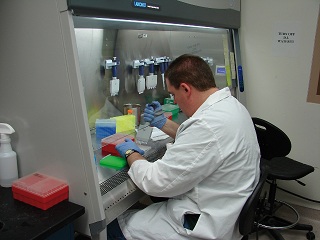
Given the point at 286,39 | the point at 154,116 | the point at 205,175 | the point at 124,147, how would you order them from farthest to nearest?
1. the point at 286,39
2. the point at 154,116
3. the point at 124,147
4. the point at 205,175

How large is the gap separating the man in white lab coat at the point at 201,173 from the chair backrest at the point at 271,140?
0.80m

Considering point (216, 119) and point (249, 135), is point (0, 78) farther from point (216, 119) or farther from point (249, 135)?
point (249, 135)

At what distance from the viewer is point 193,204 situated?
1159mm

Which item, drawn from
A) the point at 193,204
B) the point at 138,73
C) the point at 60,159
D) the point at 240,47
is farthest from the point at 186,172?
the point at 240,47

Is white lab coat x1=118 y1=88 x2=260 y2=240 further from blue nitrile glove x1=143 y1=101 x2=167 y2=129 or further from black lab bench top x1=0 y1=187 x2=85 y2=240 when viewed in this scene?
blue nitrile glove x1=143 y1=101 x2=167 y2=129

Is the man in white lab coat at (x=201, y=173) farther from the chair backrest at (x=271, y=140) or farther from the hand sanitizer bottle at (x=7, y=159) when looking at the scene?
the chair backrest at (x=271, y=140)

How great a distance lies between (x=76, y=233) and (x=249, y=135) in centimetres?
82

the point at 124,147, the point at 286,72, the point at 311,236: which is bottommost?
the point at 311,236

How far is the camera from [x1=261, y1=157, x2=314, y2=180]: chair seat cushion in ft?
6.40

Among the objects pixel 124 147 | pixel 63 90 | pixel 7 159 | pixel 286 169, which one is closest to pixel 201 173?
pixel 124 147

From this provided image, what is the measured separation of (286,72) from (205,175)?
1.66 metres

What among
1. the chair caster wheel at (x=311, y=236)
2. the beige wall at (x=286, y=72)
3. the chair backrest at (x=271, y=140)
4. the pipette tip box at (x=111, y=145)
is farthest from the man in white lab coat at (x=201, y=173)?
the beige wall at (x=286, y=72)

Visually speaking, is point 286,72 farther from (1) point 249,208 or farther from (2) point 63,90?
(2) point 63,90

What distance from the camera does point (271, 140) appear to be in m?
2.03
